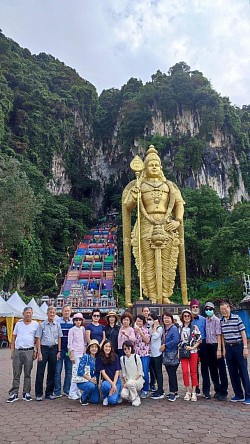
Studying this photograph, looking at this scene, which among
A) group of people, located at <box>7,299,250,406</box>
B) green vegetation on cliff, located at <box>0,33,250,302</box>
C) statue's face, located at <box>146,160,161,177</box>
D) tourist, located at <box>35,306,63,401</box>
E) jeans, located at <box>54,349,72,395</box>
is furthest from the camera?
green vegetation on cliff, located at <box>0,33,250,302</box>

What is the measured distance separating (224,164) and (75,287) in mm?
18381

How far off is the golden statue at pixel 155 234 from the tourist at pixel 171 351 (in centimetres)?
421

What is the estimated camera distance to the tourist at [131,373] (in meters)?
3.68

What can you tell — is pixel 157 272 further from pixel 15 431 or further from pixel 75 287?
pixel 75 287

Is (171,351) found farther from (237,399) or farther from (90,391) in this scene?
(90,391)

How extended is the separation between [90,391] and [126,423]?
78 centimetres

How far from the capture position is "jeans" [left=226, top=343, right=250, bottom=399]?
3654mm

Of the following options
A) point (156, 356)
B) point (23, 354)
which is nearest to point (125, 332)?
point (156, 356)

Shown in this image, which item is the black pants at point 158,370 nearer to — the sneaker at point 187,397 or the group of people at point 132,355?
the group of people at point 132,355

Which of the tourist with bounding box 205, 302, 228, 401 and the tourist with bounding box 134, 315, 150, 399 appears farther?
the tourist with bounding box 134, 315, 150, 399

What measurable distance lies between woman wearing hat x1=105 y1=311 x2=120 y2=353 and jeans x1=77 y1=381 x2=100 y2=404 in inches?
19.3

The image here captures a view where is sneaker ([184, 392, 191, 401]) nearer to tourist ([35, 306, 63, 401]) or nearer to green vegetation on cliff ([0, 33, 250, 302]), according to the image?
tourist ([35, 306, 63, 401])

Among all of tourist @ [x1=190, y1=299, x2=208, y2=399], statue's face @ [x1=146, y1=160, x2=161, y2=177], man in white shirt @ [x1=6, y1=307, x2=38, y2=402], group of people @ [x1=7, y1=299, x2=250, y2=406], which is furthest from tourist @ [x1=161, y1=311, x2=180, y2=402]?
statue's face @ [x1=146, y1=160, x2=161, y2=177]

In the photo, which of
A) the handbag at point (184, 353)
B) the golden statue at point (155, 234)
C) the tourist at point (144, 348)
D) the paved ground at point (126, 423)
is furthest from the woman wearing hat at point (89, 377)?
the golden statue at point (155, 234)
